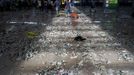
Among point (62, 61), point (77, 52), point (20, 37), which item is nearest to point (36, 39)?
point (20, 37)

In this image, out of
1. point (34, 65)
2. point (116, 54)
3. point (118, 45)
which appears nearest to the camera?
point (34, 65)

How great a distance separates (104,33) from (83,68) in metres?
9.16

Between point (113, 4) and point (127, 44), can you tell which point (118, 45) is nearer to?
point (127, 44)

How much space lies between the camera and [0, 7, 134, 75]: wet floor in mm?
12758

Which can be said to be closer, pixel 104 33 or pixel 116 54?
pixel 116 54

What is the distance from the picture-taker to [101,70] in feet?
41.2

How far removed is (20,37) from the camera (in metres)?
20.3

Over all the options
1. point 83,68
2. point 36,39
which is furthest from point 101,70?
point 36,39

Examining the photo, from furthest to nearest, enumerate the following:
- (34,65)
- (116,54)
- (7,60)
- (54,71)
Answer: (116,54), (7,60), (34,65), (54,71)

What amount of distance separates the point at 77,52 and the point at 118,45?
8.71ft

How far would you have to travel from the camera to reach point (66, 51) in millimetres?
16156

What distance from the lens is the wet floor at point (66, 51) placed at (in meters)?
12.8

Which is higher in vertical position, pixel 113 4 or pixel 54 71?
pixel 54 71

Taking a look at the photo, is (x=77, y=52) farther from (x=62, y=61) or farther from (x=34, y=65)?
(x=34, y=65)
